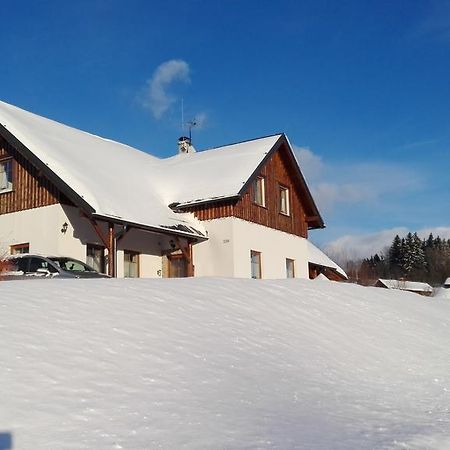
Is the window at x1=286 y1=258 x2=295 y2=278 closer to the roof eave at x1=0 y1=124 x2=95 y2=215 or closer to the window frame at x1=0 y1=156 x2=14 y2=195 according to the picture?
the roof eave at x1=0 y1=124 x2=95 y2=215

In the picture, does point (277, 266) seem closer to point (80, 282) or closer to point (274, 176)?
point (274, 176)

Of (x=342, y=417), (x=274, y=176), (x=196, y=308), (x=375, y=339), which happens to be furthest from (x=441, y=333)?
(x=274, y=176)

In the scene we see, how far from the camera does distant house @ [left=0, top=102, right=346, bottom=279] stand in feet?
66.1

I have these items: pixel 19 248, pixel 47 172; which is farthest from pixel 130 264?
pixel 47 172

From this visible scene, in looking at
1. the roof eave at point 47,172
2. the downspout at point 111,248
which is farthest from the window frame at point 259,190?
the roof eave at point 47,172

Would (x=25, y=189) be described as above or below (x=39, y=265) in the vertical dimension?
above

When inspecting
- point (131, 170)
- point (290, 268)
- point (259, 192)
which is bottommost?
point (290, 268)

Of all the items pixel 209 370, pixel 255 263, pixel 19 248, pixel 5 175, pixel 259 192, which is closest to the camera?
pixel 209 370

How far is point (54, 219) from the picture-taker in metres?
19.9

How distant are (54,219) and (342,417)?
14656 mm

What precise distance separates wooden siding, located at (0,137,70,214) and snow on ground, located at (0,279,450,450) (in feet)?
30.3

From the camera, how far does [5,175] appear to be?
72.3 ft

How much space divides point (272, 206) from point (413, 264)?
85.4 metres

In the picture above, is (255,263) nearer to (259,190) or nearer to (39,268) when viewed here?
(259,190)
